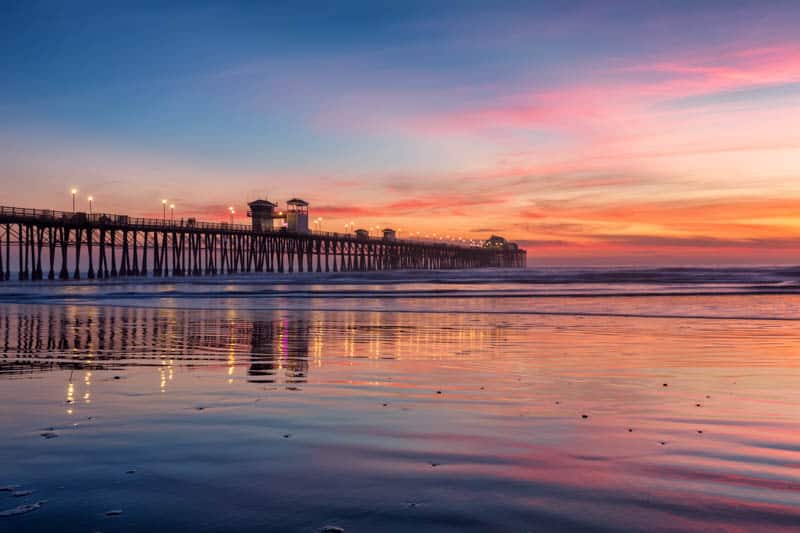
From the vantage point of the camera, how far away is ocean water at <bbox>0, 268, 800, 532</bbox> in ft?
10.6

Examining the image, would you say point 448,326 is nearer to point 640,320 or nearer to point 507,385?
point 640,320

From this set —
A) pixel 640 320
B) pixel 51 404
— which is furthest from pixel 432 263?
pixel 51 404

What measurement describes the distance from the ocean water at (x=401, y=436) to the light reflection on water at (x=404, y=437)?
0.02 metres

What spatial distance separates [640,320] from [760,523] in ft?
43.3

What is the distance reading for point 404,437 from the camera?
186 inches

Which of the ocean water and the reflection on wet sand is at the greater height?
the ocean water

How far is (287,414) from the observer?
5520 millimetres

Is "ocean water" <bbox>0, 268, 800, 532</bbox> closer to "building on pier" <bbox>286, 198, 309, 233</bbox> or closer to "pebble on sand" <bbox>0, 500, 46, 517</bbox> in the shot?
"pebble on sand" <bbox>0, 500, 46, 517</bbox>

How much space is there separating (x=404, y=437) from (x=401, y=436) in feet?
0.11

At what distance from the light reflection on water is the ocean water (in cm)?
2

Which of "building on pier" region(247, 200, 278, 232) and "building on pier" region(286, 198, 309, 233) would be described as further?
"building on pier" region(286, 198, 309, 233)

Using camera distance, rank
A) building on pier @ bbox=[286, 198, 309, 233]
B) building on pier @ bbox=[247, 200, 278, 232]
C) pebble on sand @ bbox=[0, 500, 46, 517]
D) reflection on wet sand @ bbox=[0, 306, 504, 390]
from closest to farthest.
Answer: pebble on sand @ bbox=[0, 500, 46, 517] < reflection on wet sand @ bbox=[0, 306, 504, 390] < building on pier @ bbox=[247, 200, 278, 232] < building on pier @ bbox=[286, 198, 309, 233]

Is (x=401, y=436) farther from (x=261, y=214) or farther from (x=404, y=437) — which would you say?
(x=261, y=214)

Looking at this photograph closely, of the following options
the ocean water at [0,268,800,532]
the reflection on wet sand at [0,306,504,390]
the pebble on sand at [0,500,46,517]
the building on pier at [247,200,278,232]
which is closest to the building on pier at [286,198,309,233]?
the building on pier at [247,200,278,232]
